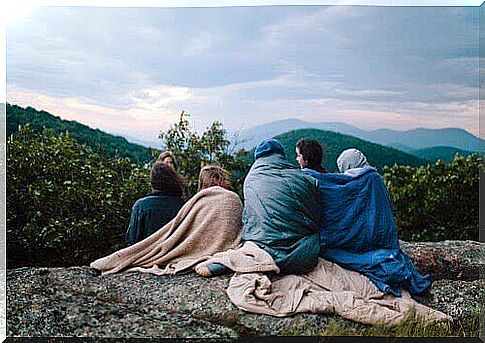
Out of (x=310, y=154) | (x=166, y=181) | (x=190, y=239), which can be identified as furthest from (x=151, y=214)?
(x=310, y=154)

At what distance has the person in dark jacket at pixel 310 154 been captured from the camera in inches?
267

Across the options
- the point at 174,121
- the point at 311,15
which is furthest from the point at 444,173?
the point at 174,121

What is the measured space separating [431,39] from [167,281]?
8.79 feet

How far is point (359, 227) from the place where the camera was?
6574 millimetres

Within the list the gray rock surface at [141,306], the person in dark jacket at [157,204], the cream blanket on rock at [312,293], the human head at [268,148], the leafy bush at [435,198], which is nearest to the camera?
the gray rock surface at [141,306]

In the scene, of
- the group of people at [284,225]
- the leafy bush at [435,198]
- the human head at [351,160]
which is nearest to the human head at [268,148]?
the group of people at [284,225]

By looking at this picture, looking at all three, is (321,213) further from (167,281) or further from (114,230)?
(114,230)

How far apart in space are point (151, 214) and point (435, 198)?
238 centimetres

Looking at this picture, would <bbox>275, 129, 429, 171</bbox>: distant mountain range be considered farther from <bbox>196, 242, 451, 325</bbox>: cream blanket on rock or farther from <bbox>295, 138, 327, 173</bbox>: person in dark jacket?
<bbox>196, 242, 451, 325</bbox>: cream blanket on rock

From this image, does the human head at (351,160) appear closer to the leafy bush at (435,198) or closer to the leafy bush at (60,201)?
the leafy bush at (435,198)

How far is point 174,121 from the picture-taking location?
711 centimetres

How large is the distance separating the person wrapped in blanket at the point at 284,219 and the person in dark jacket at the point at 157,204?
20.8 inches

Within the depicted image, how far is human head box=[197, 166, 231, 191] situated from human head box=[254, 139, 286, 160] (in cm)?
30

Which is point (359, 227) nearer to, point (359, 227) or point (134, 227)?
point (359, 227)
